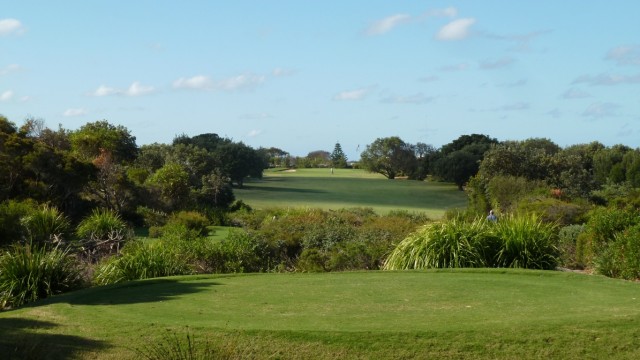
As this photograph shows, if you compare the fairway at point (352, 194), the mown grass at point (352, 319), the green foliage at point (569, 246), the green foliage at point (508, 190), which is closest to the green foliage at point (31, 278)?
the mown grass at point (352, 319)

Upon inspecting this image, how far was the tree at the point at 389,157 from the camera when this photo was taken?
306 ft

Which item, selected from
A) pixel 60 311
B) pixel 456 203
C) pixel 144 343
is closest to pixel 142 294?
pixel 60 311

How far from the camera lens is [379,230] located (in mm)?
24672

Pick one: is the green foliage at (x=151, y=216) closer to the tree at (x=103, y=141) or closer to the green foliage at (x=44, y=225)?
the tree at (x=103, y=141)

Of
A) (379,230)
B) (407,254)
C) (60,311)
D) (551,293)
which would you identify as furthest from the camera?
(379,230)

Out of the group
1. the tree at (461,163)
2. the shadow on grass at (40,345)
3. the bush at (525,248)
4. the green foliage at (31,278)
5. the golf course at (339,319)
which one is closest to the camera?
the golf course at (339,319)

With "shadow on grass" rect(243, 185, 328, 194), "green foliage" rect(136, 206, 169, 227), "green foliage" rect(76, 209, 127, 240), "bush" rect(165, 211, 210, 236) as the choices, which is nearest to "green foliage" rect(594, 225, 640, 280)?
"green foliage" rect(76, 209, 127, 240)

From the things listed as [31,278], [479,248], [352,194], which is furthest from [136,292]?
[352,194]

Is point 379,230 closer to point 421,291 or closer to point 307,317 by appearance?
point 421,291

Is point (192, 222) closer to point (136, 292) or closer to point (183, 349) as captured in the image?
point (136, 292)

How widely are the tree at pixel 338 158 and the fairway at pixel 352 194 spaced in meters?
35.4

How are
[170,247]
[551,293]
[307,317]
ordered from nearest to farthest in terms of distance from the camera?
[307,317], [551,293], [170,247]

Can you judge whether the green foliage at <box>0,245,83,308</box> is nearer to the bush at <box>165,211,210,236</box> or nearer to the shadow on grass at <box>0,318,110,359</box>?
the shadow on grass at <box>0,318,110,359</box>

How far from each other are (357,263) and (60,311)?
1070 centimetres
